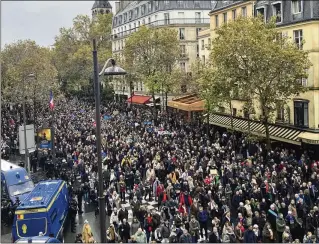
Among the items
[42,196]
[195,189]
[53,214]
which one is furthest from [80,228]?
[195,189]

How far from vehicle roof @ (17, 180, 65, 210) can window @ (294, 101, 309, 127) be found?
61.7ft

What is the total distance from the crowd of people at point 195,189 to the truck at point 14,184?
2.60 m

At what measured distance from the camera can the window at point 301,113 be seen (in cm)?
3209

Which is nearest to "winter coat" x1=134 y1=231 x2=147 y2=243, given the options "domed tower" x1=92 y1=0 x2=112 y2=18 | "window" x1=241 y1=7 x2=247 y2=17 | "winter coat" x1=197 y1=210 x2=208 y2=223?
Result: "winter coat" x1=197 y1=210 x2=208 y2=223

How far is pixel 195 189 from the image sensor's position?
Answer: 66.3 ft

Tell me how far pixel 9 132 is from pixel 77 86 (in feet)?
156

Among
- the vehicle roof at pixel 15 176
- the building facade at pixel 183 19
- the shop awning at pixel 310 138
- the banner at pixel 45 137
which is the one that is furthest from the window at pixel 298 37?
the building facade at pixel 183 19

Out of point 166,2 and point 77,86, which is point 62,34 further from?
point 166,2

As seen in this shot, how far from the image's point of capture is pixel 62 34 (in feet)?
319

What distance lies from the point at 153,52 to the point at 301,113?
952 inches

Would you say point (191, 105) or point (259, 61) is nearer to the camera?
point (259, 61)

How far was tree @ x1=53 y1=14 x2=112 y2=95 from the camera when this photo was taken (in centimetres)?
8080

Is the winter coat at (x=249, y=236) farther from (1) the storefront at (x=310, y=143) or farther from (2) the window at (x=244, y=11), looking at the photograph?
(2) the window at (x=244, y=11)

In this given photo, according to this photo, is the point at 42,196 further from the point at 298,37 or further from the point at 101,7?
the point at 101,7
